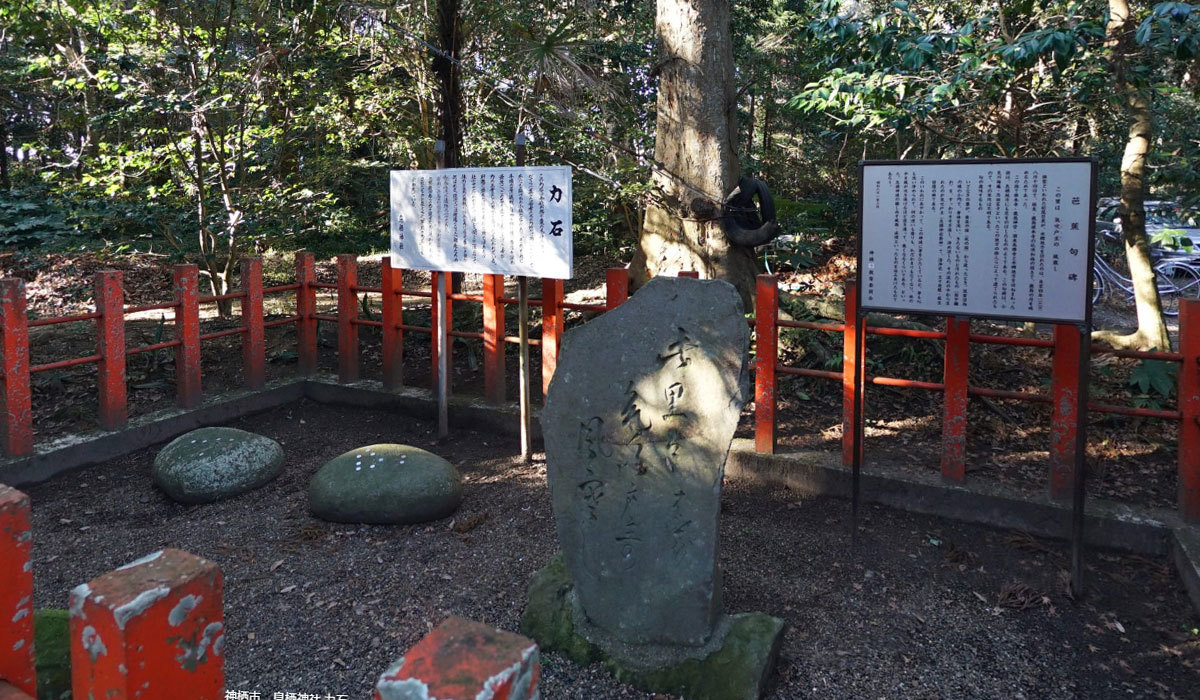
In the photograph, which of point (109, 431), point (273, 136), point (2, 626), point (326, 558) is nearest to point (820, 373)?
point (326, 558)

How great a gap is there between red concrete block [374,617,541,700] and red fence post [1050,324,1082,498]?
12.9 feet

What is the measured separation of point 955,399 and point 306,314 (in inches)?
195

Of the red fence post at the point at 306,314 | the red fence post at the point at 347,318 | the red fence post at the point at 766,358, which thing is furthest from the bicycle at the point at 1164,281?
the red fence post at the point at 306,314

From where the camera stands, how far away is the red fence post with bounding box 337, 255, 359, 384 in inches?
257

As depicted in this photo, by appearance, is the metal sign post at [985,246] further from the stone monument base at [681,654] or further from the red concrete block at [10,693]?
the red concrete block at [10,693]

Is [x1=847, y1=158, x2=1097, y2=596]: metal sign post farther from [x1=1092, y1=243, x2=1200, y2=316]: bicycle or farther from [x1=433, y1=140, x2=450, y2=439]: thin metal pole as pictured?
[x1=1092, y1=243, x2=1200, y2=316]: bicycle

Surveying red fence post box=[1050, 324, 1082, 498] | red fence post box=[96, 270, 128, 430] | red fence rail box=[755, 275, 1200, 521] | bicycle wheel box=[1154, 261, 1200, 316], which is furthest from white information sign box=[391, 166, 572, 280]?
bicycle wheel box=[1154, 261, 1200, 316]

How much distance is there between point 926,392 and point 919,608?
3.45 metres

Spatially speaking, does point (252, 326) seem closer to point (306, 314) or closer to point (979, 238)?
point (306, 314)

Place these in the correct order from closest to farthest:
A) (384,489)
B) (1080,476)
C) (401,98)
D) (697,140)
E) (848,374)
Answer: (1080,476), (384,489), (848,374), (697,140), (401,98)

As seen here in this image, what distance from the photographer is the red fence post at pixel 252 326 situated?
6.37 metres

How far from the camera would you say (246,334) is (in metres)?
6.51

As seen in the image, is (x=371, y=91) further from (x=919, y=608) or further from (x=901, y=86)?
(x=919, y=608)

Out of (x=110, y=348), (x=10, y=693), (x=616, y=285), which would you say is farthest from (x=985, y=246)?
(x=110, y=348)
